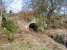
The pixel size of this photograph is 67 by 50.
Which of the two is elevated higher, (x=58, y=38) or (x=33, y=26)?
(x=33, y=26)

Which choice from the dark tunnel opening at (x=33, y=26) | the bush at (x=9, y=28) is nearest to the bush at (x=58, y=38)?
the dark tunnel opening at (x=33, y=26)

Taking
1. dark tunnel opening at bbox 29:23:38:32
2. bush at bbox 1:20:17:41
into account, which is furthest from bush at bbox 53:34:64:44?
bush at bbox 1:20:17:41

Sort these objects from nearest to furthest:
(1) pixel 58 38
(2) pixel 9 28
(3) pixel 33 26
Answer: (2) pixel 9 28 < (1) pixel 58 38 < (3) pixel 33 26

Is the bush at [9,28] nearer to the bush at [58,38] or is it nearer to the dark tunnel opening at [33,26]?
the dark tunnel opening at [33,26]

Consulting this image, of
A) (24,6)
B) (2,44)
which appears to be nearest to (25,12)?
(24,6)

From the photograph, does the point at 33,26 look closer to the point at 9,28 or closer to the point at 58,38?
the point at 58,38

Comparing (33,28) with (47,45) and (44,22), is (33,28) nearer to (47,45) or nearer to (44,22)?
(44,22)

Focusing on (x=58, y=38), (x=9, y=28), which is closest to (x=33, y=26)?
(x=58, y=38)

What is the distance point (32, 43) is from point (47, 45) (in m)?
1.11

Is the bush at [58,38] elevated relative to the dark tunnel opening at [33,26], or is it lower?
lower

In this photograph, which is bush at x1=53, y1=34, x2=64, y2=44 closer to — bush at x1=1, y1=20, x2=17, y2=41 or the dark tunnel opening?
the dark tunnel opening

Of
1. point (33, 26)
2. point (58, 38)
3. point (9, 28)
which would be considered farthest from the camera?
point (33, 26)

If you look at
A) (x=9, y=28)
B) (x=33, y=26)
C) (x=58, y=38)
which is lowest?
(x=58, y=38)

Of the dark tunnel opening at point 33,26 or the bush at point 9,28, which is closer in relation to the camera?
the bush at point 9,28
